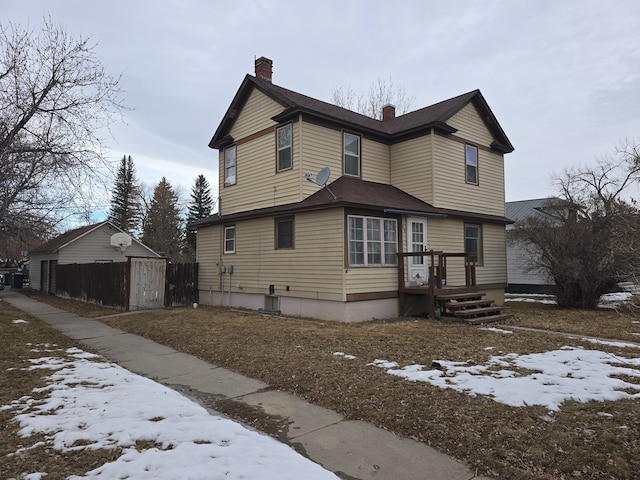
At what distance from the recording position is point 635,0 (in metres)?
7.68

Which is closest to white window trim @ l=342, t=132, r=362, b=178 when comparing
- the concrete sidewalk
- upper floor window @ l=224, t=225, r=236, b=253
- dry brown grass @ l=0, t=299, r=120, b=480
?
upper floor window @ l=224, t=225, r=236, b=253

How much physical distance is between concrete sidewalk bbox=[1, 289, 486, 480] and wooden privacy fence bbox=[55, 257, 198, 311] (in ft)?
22.5

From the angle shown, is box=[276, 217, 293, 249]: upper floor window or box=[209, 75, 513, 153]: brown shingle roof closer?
box=[276, 217, 293, 249]: upper floor window

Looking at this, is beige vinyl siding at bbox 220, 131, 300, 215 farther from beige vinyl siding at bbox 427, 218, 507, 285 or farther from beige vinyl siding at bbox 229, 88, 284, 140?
beige vinyl siding at bbox 427, 218, 507, 285

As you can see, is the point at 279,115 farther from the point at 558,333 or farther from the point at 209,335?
the point at 558,333

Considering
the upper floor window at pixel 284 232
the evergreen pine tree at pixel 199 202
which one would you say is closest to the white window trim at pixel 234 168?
the upper floor window at pixel 284 232

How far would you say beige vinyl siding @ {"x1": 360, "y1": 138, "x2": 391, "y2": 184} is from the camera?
13795 millimetres

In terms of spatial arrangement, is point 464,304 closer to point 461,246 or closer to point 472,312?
point 472,312

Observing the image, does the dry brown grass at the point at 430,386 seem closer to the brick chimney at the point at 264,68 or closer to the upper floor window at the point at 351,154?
the upper floor window at the point at 351,154

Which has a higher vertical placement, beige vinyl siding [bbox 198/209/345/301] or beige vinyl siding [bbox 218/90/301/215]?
beige vinyl siding [bbox 218/90/301/215]

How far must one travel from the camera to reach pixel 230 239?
15227 millimetres

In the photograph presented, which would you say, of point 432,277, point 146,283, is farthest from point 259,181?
point 432,277

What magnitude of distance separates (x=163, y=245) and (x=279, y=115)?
1337 inches

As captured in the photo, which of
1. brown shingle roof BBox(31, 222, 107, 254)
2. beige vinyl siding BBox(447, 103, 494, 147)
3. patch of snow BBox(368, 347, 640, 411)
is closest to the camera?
patch of snow BBox(368, 347, 640, 411)
